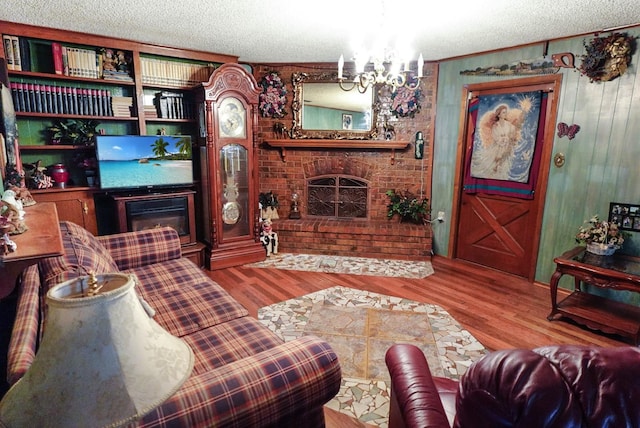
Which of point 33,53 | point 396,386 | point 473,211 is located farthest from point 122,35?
point 473,211

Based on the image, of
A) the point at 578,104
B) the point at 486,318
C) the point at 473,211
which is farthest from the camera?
the point at 473,211

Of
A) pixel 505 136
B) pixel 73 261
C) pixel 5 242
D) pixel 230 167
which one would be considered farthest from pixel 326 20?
pixel 5 242

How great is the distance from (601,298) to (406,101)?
2821 mm

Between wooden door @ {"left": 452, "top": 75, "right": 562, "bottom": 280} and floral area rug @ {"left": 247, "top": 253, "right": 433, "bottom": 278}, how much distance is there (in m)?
0.66

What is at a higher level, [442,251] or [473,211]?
[473,211]

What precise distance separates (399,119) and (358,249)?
170 centimetres

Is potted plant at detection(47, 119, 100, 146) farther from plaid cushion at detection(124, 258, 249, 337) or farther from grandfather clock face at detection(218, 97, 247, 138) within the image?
plaid cushion at detection(124, 258, 249, 337)

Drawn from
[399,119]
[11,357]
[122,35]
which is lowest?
[11,357]

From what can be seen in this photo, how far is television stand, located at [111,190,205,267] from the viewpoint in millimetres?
3537

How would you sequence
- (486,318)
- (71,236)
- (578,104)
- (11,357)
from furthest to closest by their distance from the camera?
(578,104)
(486,318)
(71,236)
(11,357)

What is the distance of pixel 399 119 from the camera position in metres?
4.51

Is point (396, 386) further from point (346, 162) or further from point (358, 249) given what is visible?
point (346, 162)

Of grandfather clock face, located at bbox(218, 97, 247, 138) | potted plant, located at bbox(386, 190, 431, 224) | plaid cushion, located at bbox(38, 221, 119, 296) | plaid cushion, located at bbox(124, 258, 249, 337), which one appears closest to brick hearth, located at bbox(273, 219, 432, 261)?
potted plant, located at bbox(386, 190, 431, 224)

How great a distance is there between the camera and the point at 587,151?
128 inches
